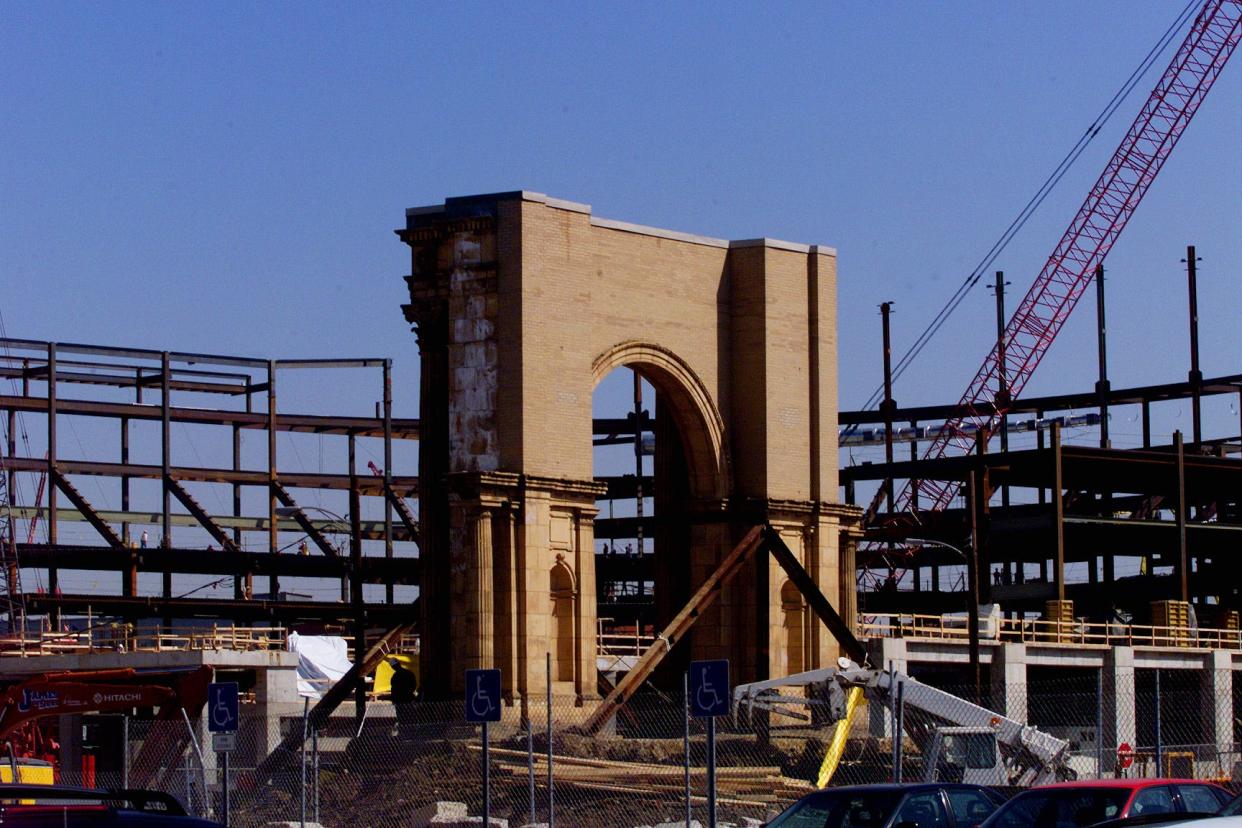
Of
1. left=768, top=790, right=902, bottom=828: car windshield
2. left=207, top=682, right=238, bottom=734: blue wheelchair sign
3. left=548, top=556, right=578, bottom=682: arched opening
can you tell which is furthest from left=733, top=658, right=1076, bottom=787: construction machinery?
left=768, top=790, right=902, bottom=828: car windshield

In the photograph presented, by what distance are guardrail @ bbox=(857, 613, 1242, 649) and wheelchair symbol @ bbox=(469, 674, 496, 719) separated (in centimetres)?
2796

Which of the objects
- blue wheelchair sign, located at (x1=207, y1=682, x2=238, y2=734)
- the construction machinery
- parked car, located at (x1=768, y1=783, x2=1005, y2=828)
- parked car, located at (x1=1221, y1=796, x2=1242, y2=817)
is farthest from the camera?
the construction machinery

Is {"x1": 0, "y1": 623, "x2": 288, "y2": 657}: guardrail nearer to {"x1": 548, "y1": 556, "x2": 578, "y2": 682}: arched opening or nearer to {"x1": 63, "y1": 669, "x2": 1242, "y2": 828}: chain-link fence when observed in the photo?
{"x1": 63, "y1": 669, "x2": 1242, "y2": 828}: chain-link fence

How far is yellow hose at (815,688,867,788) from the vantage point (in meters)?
37.2

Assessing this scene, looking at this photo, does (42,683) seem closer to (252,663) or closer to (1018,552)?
(252,663)

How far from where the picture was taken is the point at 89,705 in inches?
1566

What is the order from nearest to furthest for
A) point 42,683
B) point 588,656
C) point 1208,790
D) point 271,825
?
point 1208,790 → point 271,825 → point 42,683 → point 588,656

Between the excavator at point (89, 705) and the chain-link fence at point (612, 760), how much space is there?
0.19m

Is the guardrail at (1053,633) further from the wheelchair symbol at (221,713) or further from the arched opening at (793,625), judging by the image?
the wheelchair symbol at (221,713)

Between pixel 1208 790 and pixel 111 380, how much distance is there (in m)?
70.2


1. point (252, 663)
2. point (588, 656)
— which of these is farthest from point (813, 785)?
point (252, 663)

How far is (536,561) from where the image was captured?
43094mm

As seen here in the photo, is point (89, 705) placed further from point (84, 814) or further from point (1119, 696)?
point (1119, 696)

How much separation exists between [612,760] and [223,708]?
562 inches
